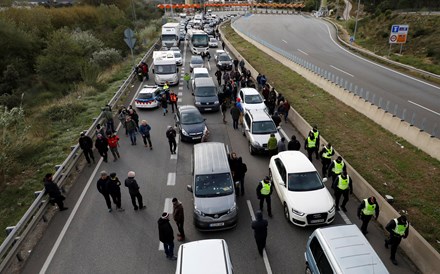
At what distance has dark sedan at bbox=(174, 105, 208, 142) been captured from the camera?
630 inches

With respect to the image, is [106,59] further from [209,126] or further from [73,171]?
[73,171]

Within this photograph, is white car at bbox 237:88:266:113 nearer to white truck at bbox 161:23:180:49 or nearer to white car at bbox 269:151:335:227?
white car at bbox 269:151:335:227

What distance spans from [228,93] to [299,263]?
1345cm

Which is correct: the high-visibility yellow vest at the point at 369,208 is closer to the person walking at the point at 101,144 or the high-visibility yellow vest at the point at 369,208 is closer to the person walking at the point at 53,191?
the person walking at the point at 53,191

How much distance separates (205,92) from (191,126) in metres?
5.10

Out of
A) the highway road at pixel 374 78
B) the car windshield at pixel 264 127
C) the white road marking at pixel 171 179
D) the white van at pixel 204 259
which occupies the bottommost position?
the highway road at pixel 374 78

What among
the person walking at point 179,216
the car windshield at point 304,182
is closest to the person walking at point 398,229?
the car windshield at point 304,182

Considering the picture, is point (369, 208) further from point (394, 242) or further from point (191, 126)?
point (191, 126)

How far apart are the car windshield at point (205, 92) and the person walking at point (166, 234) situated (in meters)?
13.0

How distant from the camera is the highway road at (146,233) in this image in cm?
889

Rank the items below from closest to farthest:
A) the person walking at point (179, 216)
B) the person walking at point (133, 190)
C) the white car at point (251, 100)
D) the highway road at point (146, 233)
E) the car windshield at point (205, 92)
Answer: the highway road at point (146, 233), the person walking at point (179, 216), the person walking at point (133, 190), the white car at point (251, 100), the car windshield at point (205, 92)

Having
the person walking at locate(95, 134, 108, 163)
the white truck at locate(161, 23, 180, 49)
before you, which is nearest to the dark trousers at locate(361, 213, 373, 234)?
the person walking at locate(95, 134, 108, 163)

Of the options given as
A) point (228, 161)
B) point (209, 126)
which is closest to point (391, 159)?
point (228, 161)

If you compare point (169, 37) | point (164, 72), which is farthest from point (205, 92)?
point (169, 37)
